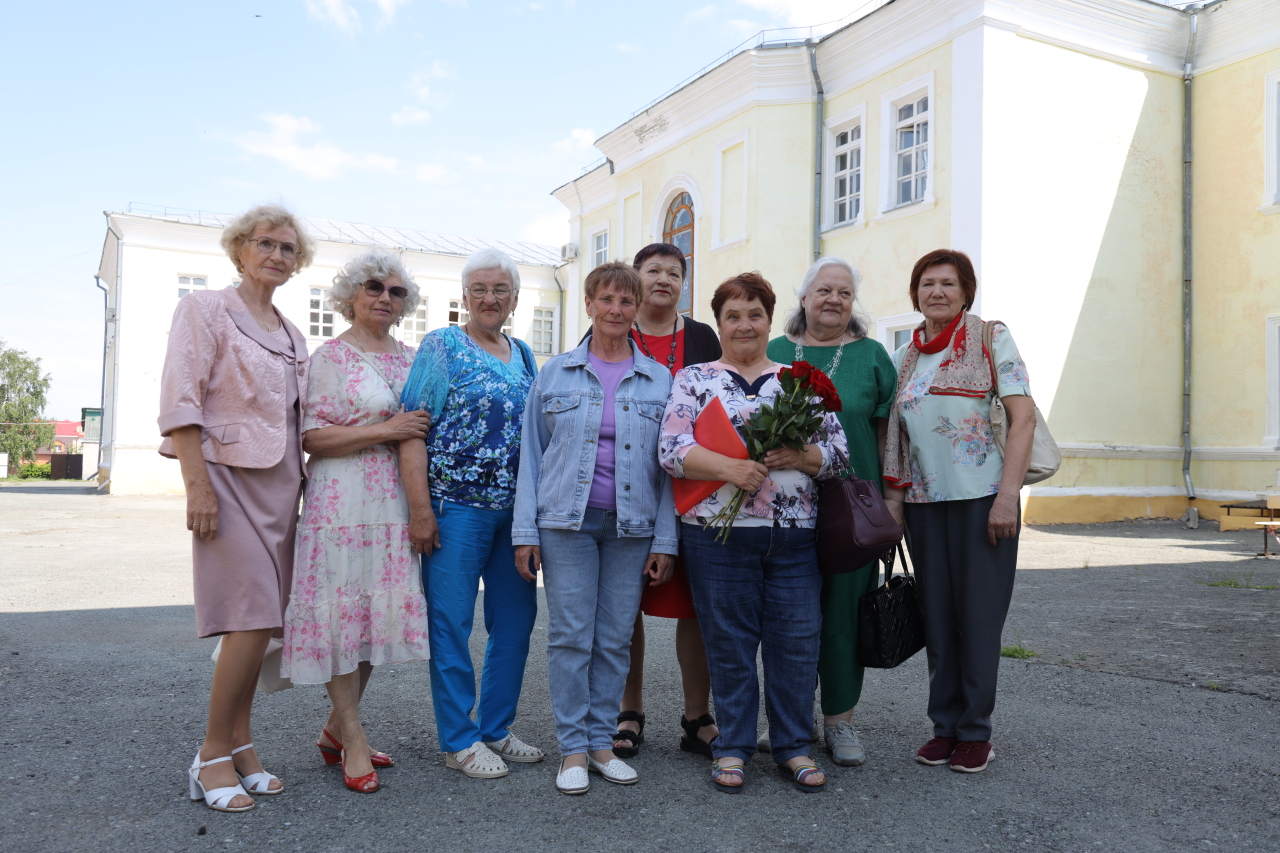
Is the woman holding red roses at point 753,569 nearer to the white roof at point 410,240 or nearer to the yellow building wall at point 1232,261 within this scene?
the yellow building wall at point 1232,261

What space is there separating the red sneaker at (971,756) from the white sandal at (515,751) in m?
1.67

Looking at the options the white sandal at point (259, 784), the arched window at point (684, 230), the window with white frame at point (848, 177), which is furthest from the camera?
the arched window at point (684, 230)

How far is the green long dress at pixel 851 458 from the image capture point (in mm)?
3830

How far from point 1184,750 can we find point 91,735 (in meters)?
4.69

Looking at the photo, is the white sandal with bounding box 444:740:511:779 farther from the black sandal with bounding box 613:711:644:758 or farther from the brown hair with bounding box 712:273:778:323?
the brown hair with bounding box 712:273:778:323

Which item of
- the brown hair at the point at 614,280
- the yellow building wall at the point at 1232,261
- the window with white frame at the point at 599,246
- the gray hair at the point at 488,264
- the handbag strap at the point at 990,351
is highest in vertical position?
the window with white frame at the point at 599,246

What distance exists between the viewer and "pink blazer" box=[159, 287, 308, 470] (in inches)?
129

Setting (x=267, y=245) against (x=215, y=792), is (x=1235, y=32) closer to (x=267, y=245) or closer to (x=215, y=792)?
(x=267, y=245)

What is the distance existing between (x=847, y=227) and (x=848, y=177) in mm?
1127

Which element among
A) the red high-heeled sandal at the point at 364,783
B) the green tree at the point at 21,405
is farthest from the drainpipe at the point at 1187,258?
the green tree at the point at 21,405

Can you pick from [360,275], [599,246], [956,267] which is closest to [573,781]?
[360,275]

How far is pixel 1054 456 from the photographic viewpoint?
148 inches

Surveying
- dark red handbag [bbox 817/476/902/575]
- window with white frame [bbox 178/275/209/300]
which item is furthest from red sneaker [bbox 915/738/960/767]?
window with white frame [bbox 178/275/209/300]

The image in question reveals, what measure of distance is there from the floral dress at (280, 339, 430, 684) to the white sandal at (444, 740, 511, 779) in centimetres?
42
